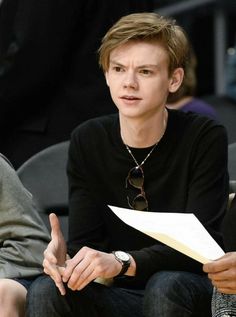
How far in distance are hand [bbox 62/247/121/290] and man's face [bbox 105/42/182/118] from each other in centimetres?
55

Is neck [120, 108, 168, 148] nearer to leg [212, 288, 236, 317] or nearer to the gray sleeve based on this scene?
the gray sleeve

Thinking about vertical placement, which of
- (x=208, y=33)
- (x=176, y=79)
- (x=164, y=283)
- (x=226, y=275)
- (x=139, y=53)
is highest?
(x=139, y=53)

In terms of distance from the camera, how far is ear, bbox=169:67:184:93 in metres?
3.50

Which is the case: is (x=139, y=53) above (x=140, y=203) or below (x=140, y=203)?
above

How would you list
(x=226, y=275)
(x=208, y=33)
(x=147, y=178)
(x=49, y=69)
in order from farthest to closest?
(x=208, y=33) → (x=49, y=69) → (x=147, y=178) → (x=226, y=275)

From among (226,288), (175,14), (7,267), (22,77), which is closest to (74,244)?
(7,267)

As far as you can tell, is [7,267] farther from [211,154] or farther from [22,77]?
[22,77]

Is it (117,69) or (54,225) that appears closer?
(54,225)

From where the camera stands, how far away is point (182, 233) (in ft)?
9.43

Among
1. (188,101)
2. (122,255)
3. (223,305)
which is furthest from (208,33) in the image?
(223,305)

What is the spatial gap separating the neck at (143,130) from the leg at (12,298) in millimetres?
613

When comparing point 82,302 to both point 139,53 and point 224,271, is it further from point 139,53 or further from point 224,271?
point 139,53

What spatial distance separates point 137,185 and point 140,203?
0.20 feet

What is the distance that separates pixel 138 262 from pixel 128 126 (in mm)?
504
